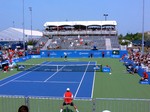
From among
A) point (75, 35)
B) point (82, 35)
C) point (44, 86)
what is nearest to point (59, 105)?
point (44, 86)

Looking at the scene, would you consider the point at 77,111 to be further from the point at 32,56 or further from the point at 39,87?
the point at 32,56

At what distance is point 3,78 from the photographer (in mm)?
27375

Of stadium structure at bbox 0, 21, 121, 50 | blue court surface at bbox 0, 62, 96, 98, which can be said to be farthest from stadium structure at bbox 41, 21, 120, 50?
blue court surface at bbox 0, 62, 96, 98

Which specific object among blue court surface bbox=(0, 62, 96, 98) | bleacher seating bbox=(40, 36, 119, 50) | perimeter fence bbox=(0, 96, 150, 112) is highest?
bleacher seating bbox=(40, 36, 119, 50)

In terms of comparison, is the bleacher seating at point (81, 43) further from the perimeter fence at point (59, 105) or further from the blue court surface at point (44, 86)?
the perimeter fence at point (59, 105)

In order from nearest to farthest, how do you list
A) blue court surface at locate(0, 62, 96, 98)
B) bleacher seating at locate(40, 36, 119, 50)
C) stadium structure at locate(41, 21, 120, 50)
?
blue court surface at locate(0, 62, 96, 98), bleacher seating at locate(40, 36, 119, 50), stadium structure at locate(41, 21, 120, 50)

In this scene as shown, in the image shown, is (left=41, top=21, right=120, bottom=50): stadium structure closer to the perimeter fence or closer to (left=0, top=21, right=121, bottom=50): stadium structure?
(left=0, top=21, right=121, bottom=50): stadium structure

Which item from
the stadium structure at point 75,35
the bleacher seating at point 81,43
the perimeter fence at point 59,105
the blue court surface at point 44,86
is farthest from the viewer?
the stadium structure at point 75,35

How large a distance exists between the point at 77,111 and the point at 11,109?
2.96m

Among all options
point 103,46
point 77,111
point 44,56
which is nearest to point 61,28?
point 103,46

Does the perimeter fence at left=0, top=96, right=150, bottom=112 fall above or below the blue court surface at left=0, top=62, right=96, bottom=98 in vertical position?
above

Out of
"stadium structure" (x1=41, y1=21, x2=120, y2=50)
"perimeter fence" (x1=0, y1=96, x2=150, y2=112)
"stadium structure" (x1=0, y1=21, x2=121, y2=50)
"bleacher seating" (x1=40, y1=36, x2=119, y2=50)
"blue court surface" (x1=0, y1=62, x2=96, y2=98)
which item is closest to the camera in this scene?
"perimeter fence" (x1=0, y1=96, x2=150, y2=112)

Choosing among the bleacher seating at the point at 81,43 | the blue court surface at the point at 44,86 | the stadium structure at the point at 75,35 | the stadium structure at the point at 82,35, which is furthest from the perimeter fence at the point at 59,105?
the stadium structure at the point at 75,35

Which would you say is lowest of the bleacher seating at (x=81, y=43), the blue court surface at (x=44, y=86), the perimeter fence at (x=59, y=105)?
the blue court surface at (x=44, y=86)
